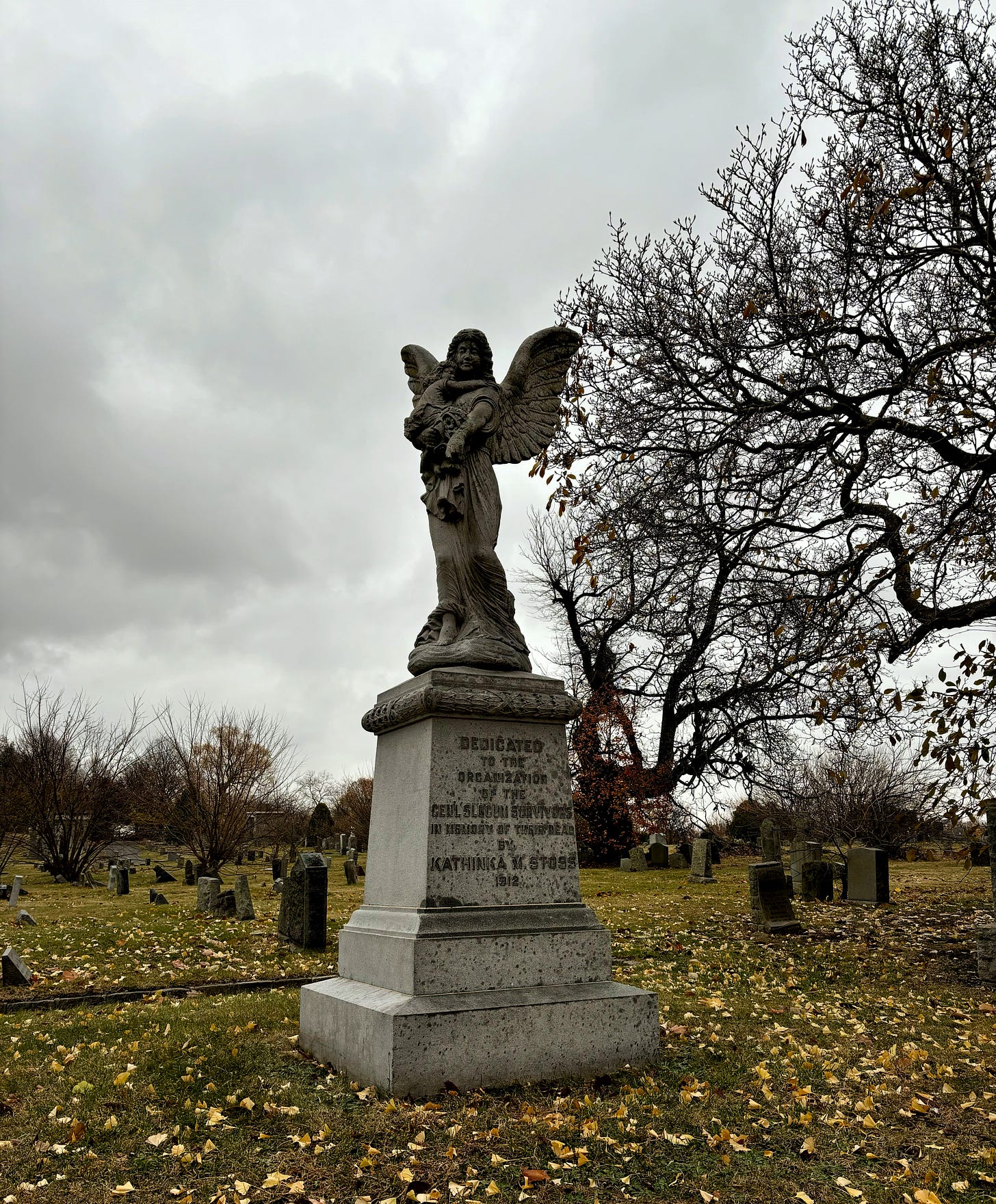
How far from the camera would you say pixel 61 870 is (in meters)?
25.9

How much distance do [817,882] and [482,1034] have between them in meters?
13.1

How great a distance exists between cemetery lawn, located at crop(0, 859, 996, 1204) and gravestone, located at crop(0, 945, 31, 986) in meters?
0.67

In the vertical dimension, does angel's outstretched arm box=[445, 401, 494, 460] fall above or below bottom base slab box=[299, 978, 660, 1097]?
above

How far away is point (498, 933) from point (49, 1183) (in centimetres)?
240

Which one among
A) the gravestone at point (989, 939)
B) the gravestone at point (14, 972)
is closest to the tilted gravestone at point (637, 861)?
the gravestone at point (989, 939)

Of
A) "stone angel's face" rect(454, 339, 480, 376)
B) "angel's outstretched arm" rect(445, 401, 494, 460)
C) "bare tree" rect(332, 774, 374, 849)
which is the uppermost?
"stone angel's face" rect(454, 339, 480, 376)

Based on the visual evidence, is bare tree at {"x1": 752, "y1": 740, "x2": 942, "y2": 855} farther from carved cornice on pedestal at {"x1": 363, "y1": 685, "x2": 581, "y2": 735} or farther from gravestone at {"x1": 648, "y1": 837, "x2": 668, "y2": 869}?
carved cornice on pedestal at {"x1": 363, "y1": 685, "x2": 581, "y2": 735}

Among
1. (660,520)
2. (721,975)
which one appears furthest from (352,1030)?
(660,520)

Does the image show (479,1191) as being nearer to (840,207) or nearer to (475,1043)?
(475,1043)

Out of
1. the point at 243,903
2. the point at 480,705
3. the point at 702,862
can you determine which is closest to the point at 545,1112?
the point at 480,705

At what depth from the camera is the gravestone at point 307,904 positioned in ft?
34.8

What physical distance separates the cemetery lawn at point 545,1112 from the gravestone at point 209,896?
608 centimetres

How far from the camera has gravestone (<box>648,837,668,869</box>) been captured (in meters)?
26.2

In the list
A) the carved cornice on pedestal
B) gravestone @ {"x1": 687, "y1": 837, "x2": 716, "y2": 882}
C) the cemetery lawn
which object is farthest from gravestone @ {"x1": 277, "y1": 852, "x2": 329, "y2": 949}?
gravestone @ {"x1": 687, "y1": 837, "x2": 716, "y2": 882}
